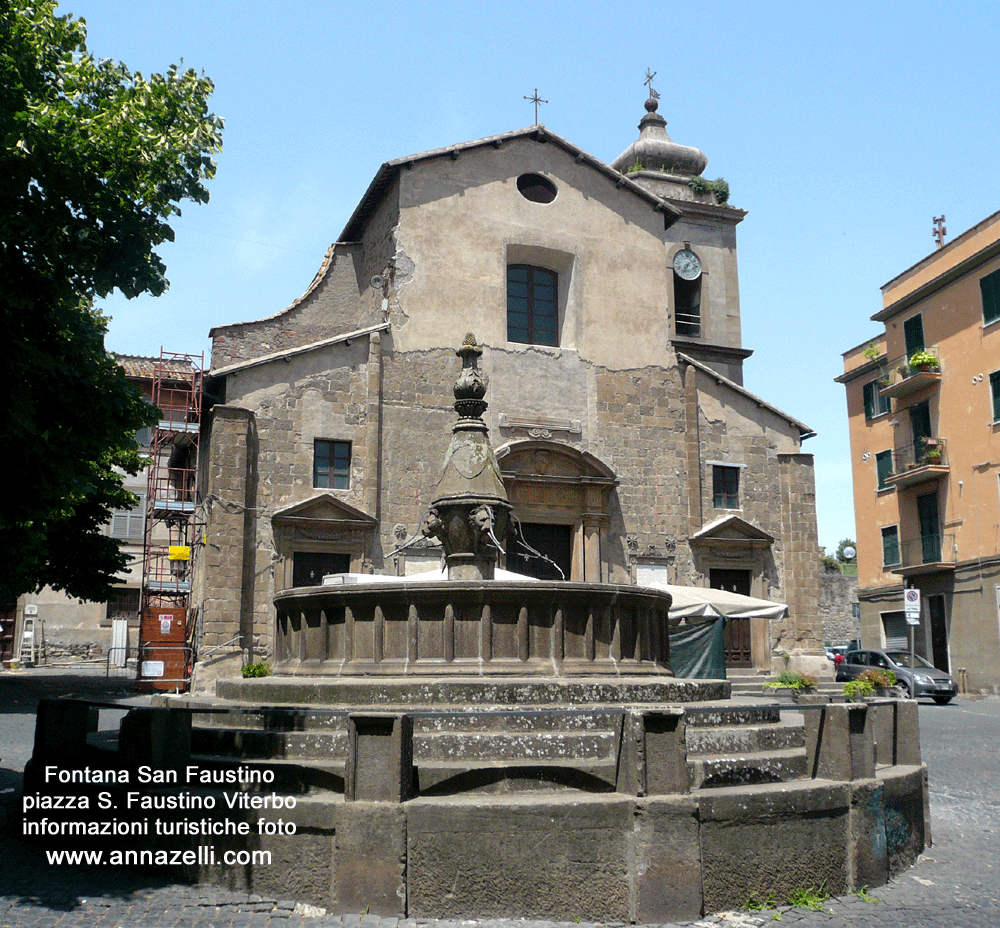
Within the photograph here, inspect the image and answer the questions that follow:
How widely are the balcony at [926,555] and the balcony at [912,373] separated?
4.68 metres

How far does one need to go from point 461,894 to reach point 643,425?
18463 millimetres

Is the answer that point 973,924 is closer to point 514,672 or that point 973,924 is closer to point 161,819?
point 514,672

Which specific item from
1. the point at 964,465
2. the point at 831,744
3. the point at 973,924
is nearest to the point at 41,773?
the point at 831,744

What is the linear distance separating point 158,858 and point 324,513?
1406cm

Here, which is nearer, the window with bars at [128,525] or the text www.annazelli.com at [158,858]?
the text www.annazelli.com at [158,858]

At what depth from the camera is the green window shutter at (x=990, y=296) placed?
28.3 metres

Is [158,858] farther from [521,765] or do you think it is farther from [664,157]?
[664,157]

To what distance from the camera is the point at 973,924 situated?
621 centimetres

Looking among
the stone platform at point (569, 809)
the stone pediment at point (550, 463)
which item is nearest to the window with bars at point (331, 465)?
the stone pediment at point (550, 463)

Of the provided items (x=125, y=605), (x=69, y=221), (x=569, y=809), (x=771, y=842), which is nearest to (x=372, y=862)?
(x=569, y=809)

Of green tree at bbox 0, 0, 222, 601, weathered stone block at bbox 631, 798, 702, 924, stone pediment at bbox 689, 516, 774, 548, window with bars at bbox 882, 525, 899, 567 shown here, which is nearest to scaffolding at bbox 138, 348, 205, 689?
green tree at bbox 0, 0, 222, 601

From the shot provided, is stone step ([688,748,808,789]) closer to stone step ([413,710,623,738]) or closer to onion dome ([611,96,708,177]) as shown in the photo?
stone step ([413,710,623,738])

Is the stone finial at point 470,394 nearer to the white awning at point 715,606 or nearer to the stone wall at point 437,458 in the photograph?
the white awning at point 715,606

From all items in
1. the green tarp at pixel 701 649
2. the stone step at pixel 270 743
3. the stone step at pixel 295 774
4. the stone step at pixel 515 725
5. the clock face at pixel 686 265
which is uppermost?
the clock face at pixel 686 265
